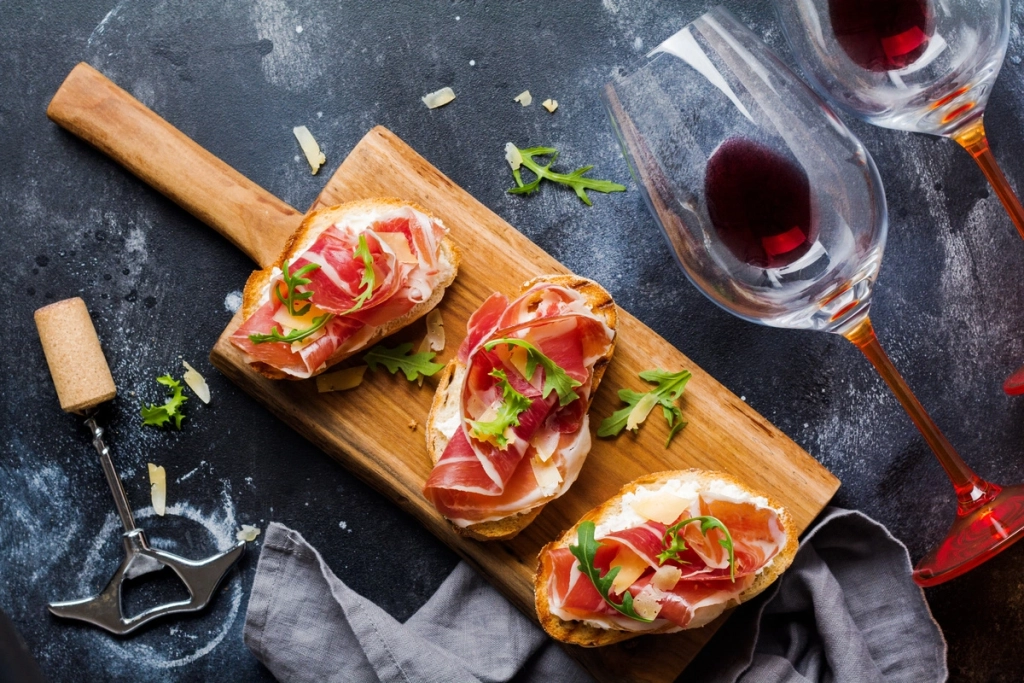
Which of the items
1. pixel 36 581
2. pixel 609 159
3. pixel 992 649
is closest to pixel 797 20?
pixel 609 159

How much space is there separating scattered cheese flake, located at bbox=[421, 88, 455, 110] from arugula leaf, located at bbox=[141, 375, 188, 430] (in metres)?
1.24

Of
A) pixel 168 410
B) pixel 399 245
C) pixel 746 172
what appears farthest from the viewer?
pixel 168 410

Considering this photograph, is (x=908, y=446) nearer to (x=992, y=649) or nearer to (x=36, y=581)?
(x=992, y=649)

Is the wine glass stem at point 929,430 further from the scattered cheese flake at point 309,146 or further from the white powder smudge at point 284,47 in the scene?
the white powder smudge at point 284,47

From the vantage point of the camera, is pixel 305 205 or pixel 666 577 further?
pixel 305 205

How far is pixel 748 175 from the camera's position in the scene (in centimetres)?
189

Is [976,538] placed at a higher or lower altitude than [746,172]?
lower

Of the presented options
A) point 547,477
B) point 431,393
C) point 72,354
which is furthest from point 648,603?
point 72,354

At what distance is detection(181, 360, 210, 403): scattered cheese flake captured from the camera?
2.67m

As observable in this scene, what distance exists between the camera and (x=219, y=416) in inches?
106

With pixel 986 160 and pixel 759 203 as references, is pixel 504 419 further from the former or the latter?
pixel 986 160

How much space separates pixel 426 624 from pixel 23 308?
170 centimetres

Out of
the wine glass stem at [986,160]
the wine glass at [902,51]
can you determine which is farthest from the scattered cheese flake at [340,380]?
the wine glass stem at [986,160]

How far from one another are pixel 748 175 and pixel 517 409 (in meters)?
0.88
